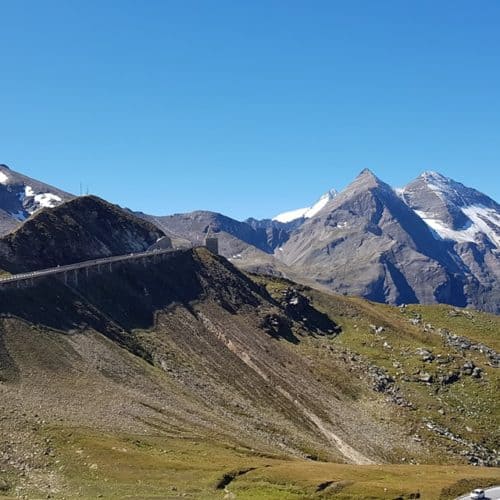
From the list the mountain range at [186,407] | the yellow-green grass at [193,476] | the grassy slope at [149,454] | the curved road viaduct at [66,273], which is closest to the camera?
the yellow-green grass at [193,476]

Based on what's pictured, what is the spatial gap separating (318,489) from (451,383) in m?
118

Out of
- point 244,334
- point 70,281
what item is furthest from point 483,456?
point 70,281

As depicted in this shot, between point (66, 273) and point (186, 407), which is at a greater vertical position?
point (66, 273)

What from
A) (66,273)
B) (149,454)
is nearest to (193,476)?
(149,454)

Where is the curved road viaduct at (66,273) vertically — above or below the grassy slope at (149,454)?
above

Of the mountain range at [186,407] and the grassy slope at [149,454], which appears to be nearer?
the grassy slope at [149,454]

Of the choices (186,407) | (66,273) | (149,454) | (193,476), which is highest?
(66,273)

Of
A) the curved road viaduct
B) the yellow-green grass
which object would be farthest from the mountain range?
the curved road viaduct

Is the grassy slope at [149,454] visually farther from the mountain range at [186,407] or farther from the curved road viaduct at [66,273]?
the curved road viaduct at [66,273]

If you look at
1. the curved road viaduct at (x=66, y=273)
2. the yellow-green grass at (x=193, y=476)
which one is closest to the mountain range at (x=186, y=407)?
the yellow-green grass at (x=193, y=476)

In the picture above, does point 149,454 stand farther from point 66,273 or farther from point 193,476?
point 66,273

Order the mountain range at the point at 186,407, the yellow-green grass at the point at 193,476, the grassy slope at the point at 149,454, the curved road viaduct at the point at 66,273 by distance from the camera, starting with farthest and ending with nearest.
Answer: the curved road viaduct at the point at 66,273
the mountain range at the point at 186,407
the grassy slope at the point at 149,454
the yellow-green grass at the point at 193,476

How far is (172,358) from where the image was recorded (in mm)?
155250

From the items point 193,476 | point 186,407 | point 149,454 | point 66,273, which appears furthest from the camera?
point 66,273
